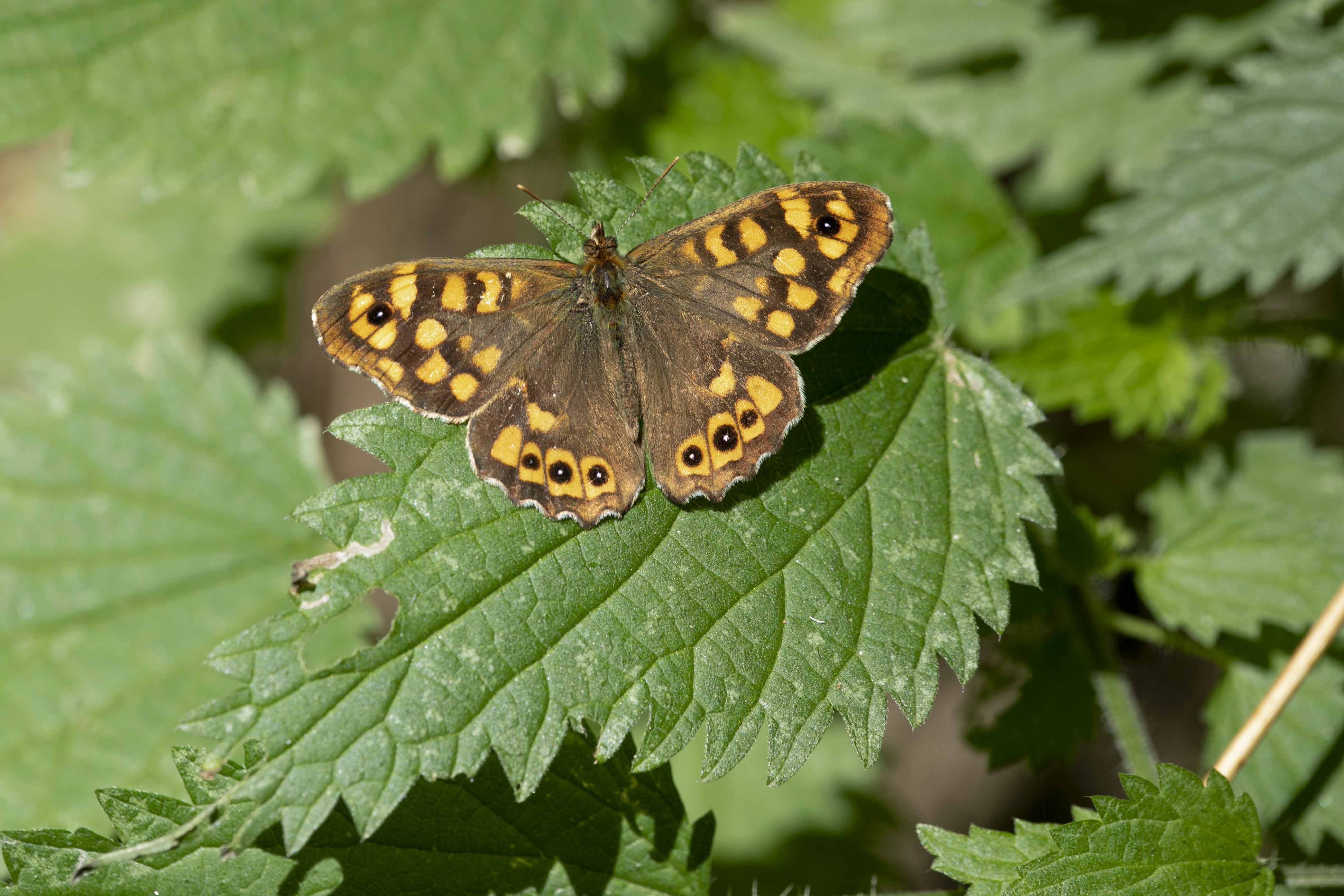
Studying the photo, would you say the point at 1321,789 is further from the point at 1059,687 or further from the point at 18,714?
the point at 18,714

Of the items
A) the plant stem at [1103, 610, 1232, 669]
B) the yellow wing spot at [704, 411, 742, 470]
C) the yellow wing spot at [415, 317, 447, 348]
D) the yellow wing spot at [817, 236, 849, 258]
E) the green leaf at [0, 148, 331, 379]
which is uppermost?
the green leaf at [0, 148, 331, 379]

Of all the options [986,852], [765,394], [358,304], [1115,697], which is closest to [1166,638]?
[1115,697]

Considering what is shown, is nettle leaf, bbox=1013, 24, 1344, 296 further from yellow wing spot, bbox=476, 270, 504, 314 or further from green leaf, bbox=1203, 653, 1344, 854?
yellow wing spot, bbox=476, 270, 504, 314

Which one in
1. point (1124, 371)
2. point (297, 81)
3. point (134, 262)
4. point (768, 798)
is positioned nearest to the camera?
point (1124, 371)

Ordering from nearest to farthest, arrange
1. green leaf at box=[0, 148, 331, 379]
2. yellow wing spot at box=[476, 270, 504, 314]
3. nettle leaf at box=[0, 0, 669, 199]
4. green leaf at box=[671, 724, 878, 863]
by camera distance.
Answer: yellow wing spot at box=[476, 270, 504, 314]
nettle leaf at box=[0, 0, 669, 199]
green leaf at box=[671, 724, 878, 863]
green leaf at box=[0, 148, 331, 379]

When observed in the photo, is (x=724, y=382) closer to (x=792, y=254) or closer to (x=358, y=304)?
(x=792, y=254)

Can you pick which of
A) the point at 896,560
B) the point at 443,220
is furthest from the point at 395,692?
the point at 443,220

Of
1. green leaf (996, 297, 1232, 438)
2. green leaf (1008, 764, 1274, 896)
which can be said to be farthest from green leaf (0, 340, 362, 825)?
green leaf (996, 297, 1232, 438)
